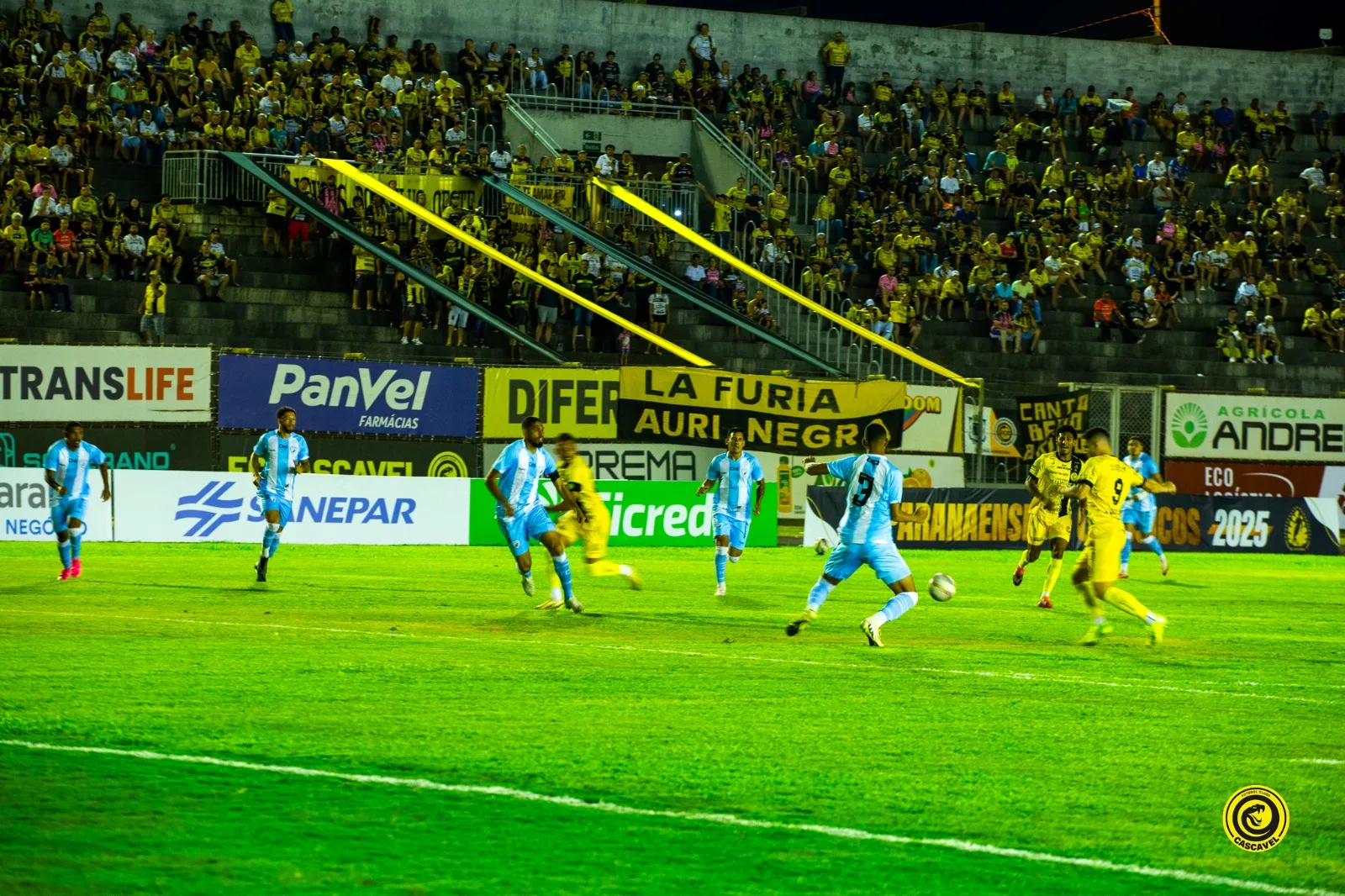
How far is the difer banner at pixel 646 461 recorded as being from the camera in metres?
33.6

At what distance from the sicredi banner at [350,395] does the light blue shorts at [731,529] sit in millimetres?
11173

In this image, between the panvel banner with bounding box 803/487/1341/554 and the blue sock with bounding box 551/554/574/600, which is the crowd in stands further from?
the blue sock with bounding box 551/554/574/600

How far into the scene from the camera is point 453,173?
39.5 meters

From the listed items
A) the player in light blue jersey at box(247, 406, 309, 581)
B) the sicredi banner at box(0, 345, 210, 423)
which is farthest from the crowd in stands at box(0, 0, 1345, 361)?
the player in light blue jersey at box(247, 406, 309, 581)

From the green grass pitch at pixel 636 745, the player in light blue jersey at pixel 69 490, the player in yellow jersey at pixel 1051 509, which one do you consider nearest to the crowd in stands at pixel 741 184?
the player in light blue jersey at pixel 69 490

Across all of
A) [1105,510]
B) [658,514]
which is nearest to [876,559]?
[1105,510]

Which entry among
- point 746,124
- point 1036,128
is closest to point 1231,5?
point 1036,128

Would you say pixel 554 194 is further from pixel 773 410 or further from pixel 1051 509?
pixel 1051 509

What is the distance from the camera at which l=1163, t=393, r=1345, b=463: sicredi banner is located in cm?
3803

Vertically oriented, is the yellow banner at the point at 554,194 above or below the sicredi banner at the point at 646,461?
above

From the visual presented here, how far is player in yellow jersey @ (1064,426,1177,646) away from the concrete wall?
108 ft

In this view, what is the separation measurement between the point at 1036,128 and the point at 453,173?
60.9 ft

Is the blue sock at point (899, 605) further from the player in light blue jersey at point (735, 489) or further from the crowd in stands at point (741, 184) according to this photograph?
the crowd in stands at point (741, 184)

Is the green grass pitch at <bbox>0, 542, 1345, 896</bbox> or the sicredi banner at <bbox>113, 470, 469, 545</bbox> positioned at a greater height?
the sicredi banner at <bbox>113, 470, 469, 545</bbox>
